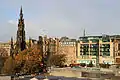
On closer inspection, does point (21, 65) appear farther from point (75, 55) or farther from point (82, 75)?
point (75, 55)

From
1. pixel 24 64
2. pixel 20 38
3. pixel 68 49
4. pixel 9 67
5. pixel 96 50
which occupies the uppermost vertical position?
pixel 20 38

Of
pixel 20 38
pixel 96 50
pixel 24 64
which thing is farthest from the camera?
pixel 96 50

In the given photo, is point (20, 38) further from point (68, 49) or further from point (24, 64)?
point (68, 49)

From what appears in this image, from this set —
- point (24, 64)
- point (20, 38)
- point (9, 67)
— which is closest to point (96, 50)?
point (20, 38)

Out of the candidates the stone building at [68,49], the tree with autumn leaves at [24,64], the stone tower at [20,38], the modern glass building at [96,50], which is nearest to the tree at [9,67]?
the tree with autumn leaves at [24,64]

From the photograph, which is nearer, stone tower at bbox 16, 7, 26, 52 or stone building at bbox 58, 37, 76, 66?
stone tower at bbox 16, 7, 26, 52

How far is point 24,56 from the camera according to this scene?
8225 centimetres

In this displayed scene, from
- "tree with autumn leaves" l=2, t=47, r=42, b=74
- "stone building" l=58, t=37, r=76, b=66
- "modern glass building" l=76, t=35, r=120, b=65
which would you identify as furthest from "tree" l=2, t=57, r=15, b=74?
"stone building" l=58, t=37, r=76, b=66

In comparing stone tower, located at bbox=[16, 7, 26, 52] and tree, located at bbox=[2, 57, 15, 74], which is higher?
stone tower, located at bbox=[16, 7, 26, 52]

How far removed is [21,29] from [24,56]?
1884cm

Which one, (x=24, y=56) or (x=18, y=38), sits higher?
(x=18, y=38)

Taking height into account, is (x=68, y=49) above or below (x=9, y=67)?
above

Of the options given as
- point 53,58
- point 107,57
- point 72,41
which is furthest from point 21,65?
point 72,41

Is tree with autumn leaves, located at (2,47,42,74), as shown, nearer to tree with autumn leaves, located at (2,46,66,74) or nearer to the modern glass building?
tree with autumn leaves, located at (2,46,66,74)
